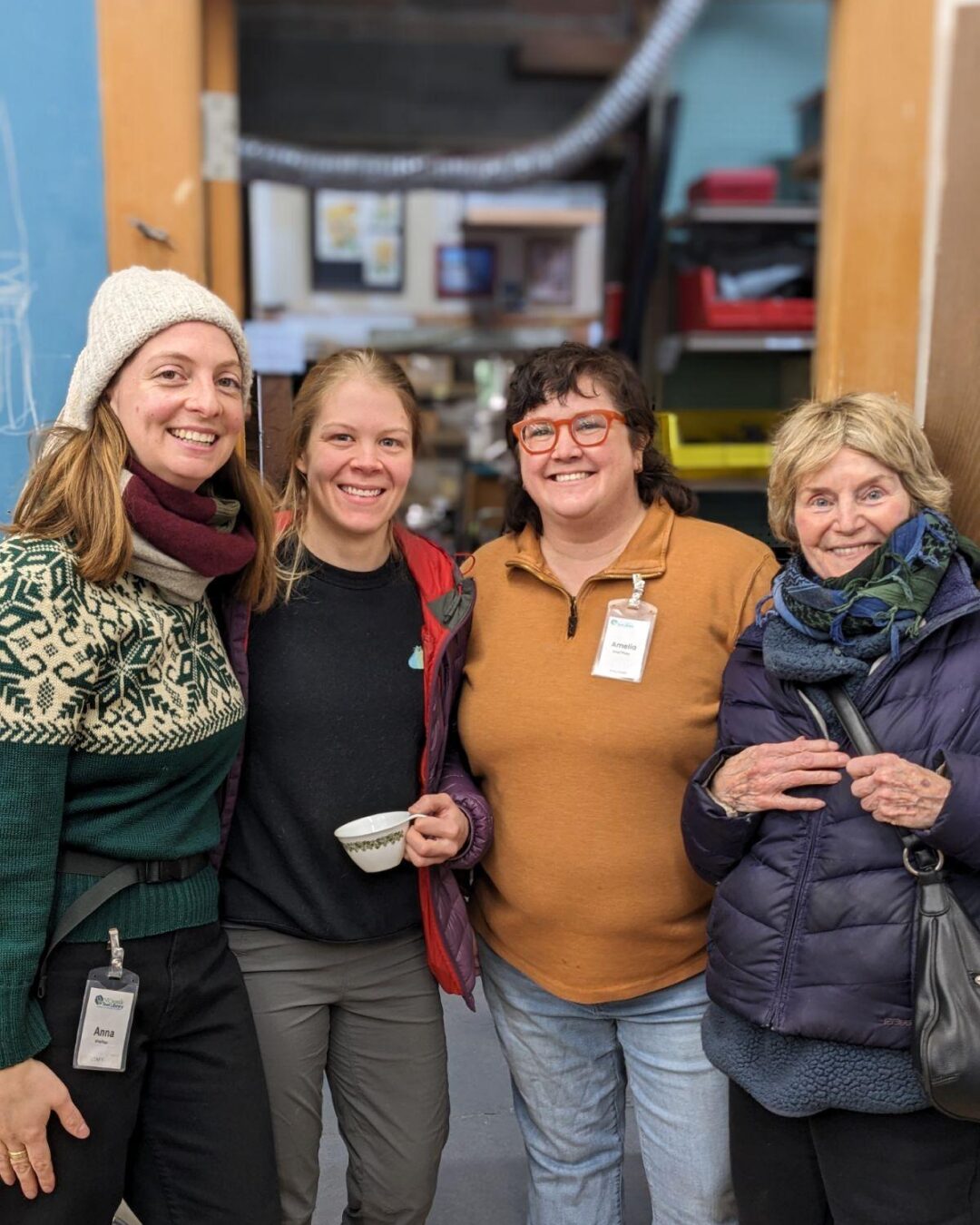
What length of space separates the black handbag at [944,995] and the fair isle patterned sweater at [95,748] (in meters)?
1.04

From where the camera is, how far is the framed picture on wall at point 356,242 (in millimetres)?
6414

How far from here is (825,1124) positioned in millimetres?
1578

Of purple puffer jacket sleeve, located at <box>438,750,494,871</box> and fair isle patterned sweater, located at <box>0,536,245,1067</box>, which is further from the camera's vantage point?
purple puffer jacket sleeve, located at <box>438,750,494,871</box>

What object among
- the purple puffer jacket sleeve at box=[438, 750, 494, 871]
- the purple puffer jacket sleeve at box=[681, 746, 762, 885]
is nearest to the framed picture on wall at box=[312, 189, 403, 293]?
the purple puffer jacket sleeve at box=[438, 750, 494, 871]

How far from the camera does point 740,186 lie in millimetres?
4773

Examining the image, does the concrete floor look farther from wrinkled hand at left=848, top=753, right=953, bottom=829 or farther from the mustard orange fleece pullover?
wrinkled hand at left=848, top=753, right=953, bottom=829

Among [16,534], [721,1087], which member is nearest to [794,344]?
[721,1087]

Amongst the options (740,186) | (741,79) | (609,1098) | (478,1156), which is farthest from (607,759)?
(741,79)

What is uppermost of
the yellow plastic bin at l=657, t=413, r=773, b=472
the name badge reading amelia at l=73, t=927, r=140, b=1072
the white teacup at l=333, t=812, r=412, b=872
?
the yellow plastic bin at l=657, t=413, r=773, b=472

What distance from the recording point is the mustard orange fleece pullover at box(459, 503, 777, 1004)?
1912mm

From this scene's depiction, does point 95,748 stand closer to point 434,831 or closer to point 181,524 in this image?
point 181,524

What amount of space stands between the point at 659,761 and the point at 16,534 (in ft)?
3.58

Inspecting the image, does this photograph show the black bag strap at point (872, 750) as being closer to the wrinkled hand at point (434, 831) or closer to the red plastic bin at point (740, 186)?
the wrinkled hand at point (434, 831)

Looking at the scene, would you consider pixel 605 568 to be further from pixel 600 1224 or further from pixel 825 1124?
pixel 600 1224
